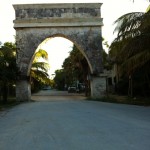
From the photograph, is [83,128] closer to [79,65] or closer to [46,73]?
[79,65]

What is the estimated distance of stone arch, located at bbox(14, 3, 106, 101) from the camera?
35.2m

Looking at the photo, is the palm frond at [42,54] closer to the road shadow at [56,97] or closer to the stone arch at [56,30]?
the road shadow at [56,97]

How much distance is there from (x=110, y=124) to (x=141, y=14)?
13655 millimetres

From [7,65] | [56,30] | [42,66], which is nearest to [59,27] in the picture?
[56,30]

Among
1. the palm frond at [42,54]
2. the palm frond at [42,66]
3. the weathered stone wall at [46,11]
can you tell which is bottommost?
the palm frond at [42,66]

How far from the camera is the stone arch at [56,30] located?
3525cm

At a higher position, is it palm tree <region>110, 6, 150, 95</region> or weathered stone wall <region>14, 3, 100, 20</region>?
weathered stone wall <region>14, 3, 100, 20</region>

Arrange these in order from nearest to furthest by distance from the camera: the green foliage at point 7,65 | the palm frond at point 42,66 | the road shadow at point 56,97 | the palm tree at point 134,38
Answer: the palm tree at point 134,38 < the green foliage at point 7,65 < the road shadow at point 56,97 < the palm frond at point 42,66

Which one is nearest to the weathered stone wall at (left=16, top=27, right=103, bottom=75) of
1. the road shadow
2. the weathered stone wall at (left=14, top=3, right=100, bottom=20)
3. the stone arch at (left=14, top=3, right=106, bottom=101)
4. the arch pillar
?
the stone arch at (left=14, top=3, right=106, bottom=101)

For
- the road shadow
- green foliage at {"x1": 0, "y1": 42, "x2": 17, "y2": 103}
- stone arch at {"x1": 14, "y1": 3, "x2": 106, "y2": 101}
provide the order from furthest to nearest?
the road shadow < stone arch at {"x1": 14, "y1": 3, "x2": 106, "y2": 101} < green foliage at {"x1": 0, "y1": 42, "x2": 17, "y2": 103}

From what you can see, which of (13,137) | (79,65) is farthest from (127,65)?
(79,65)

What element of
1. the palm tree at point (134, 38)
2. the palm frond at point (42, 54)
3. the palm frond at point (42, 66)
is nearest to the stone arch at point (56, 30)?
the palm tree at point (134, 38)

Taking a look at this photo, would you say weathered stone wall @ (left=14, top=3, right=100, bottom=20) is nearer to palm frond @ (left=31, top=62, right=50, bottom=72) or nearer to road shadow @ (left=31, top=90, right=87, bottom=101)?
road shadow @ (left=31, top=90, right=87, bottom=101)

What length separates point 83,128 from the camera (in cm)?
1162
